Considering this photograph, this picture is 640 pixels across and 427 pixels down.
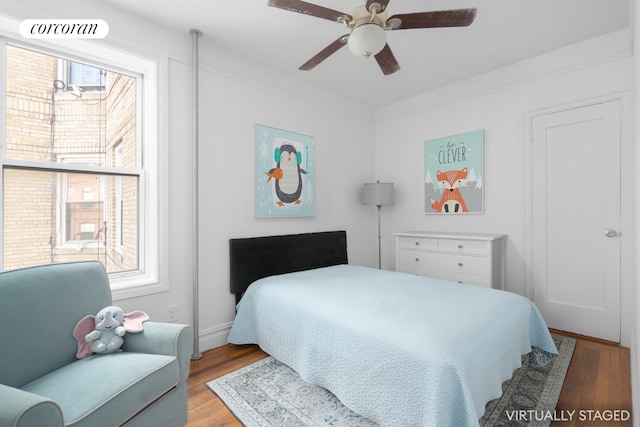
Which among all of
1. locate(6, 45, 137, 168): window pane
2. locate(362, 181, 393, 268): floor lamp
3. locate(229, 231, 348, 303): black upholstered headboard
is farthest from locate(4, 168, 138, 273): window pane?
locate(362, 181, 393, 268): floor lamp

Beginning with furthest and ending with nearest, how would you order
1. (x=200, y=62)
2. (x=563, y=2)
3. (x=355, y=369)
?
(x=200, y=62)
(x=563, y=2)
(x=355, y=369)

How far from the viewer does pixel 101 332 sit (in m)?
1.60

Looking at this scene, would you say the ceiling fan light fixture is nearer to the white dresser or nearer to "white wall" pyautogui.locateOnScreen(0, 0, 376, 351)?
"white wall" pyautogui.locateOnScreen(0, 0, 376, 351)

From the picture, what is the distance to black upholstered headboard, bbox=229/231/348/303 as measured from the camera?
2.75 meters

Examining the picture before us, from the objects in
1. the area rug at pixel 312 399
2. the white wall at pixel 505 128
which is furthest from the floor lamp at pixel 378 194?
the area rug at pixel 312 399

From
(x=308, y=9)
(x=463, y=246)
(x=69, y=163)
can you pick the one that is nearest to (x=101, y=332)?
(x=69, y=163)

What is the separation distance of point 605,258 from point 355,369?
251 centimetres

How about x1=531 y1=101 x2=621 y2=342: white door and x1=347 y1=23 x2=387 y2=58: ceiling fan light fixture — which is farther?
x1=531 y1=101 x2=621 y2=342: white door

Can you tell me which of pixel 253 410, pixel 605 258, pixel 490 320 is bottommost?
pixel 253 410

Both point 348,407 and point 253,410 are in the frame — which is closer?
point 348,407

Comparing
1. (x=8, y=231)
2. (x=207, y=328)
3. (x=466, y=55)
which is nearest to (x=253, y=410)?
(x=207, y=328)

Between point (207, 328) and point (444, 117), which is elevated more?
point (444, 117)

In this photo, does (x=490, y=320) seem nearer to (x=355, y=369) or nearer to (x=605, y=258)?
(x=355, y=369)

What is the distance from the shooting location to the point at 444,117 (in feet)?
11.8
